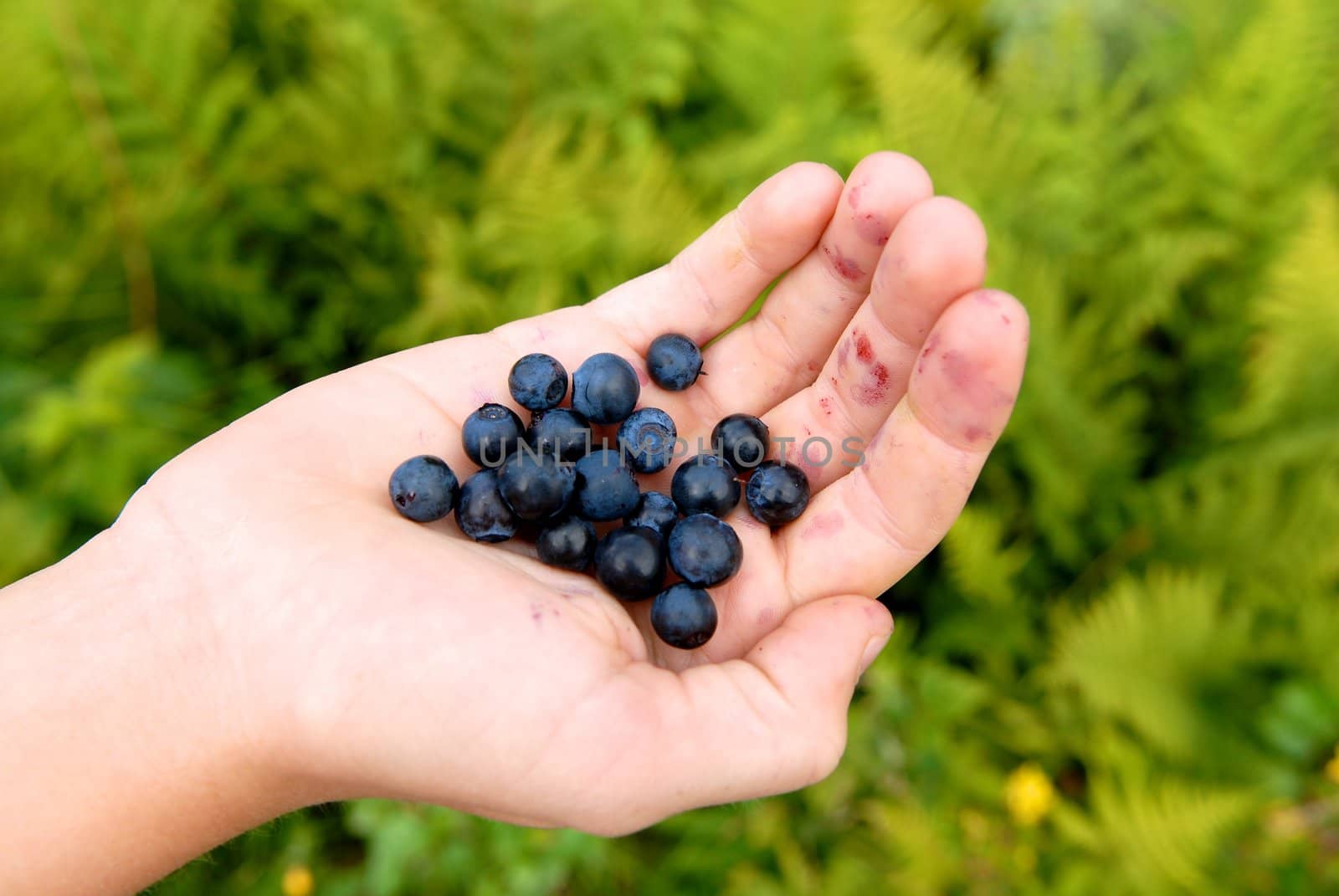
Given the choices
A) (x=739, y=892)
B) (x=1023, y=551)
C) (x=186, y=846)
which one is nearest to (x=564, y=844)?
(x=739, y=892)

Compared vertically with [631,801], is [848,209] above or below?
above

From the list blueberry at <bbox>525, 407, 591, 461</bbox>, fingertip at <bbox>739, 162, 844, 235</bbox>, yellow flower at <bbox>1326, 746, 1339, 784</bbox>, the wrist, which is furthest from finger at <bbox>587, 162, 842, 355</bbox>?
yellow flower at <bbox>1326, 746, 1339, 784</bbox>

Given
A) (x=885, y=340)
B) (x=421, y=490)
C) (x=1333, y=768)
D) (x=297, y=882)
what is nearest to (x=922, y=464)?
(x=885, y=340)

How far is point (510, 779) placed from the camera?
5.24 feet

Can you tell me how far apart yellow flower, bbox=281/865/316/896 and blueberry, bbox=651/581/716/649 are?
5.10 ft

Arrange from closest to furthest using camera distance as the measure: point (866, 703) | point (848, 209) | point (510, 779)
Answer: point (510, 779) → point (848, 209) → point (866, 703)

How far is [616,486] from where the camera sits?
2287mm

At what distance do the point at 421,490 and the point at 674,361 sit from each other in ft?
2.65

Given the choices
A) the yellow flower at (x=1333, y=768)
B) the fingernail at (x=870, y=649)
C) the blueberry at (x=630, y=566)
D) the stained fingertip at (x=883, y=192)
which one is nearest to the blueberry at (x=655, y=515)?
the blueberry at (x=630, y=566)

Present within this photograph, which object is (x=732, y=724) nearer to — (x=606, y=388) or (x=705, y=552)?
(x=705, y=552)

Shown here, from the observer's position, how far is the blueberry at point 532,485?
2.16 meters

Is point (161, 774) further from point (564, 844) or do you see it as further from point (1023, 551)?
point (1023, 551)

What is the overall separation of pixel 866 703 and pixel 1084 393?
146 cm

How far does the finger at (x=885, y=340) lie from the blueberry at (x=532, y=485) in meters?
0.63
